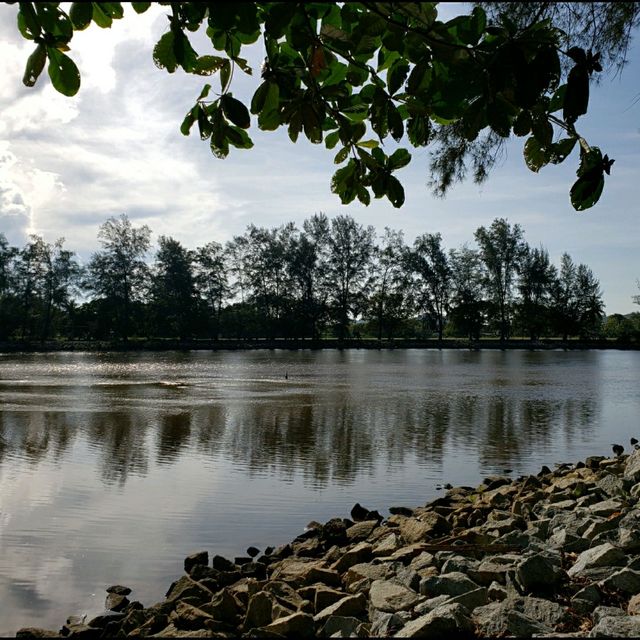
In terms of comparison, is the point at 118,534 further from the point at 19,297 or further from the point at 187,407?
the point at 19,297

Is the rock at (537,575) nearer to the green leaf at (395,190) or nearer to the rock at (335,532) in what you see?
the green leaf at (395,190)

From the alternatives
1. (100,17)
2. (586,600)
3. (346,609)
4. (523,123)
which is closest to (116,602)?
(346,609)

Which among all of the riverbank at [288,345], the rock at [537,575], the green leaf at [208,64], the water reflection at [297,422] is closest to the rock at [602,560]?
the rock at [537,575]

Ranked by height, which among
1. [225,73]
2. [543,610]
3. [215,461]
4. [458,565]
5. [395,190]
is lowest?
[215,461]

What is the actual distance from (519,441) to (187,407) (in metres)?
11.5

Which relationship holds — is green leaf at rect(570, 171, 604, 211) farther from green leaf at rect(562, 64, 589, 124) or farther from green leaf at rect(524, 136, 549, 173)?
green leaf at rect(524, 136, 549, 173)

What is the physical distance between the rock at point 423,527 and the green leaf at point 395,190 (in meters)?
4.48

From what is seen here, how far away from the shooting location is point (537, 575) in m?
4.20

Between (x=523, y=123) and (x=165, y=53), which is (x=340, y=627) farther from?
(x=165, y=53)

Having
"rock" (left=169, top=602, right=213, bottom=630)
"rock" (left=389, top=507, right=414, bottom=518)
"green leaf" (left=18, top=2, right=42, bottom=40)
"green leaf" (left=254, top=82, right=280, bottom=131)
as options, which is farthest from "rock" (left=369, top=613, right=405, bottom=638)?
"rock" (left=389, top=507, right=414, bottom=518)

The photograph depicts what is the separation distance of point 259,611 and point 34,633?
1.87m

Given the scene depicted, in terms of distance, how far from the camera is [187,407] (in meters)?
21.8

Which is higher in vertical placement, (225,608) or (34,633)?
(225,608)

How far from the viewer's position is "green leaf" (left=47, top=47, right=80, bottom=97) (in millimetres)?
2238
